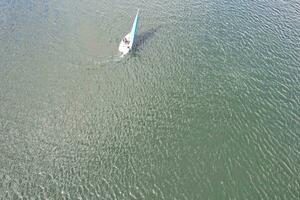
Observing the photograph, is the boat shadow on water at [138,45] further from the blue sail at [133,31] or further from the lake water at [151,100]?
the blue sail at [133,31]

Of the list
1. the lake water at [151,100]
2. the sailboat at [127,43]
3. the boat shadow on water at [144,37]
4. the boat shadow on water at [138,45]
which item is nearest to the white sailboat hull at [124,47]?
the sailboat at [127,43]

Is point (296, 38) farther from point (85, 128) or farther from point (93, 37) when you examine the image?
point (85, 128)

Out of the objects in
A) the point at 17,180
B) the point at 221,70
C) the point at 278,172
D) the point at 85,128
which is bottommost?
the point at 17,180

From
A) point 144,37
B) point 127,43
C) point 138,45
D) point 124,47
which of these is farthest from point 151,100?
point 144,37

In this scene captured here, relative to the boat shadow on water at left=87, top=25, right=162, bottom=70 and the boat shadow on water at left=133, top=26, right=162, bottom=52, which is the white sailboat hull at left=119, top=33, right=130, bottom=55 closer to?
the boat shadow on water at left=87, top=25, right=162, bottom=70

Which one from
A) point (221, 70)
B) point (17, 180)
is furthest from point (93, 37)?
point (17, 180)

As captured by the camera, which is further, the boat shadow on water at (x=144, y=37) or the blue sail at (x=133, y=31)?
the boat shadow on water at (x=144, y=37)

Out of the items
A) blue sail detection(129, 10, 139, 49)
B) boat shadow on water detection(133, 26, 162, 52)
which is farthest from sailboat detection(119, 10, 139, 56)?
boat shadow on water detection(133, 26, 162, 52)

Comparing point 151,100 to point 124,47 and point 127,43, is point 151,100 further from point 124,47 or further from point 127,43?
point 127,43
